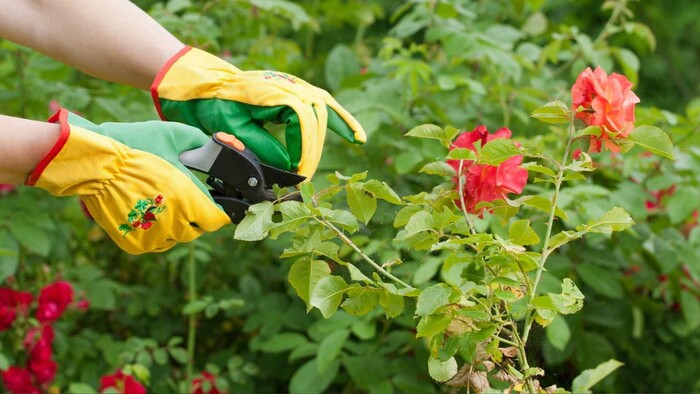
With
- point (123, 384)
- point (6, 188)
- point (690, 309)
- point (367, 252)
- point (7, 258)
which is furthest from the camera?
point (6, 188)

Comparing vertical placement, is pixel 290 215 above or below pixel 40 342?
above

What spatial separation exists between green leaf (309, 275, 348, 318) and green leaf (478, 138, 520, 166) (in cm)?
26

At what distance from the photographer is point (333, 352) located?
2.20 m

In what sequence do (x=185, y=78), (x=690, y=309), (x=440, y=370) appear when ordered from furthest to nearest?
(x=690, y=309) → (x=185, y=78) → (x=440, y=370)

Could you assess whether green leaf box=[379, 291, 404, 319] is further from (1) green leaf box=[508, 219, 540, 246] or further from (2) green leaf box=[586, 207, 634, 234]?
(2) green leaf box=[586, 207, 634, 234]

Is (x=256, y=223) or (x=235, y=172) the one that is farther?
(x=235, y=172)

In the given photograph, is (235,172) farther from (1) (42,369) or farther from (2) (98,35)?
(1) (42,369)

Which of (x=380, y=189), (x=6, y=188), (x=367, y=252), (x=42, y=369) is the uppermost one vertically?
(x=380, y=189)

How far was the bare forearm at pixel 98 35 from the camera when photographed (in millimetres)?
1634

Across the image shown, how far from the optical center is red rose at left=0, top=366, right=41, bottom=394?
91.5 inches

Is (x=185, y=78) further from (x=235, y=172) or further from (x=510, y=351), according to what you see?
(x=510, y=351)

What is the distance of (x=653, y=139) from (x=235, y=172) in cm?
60

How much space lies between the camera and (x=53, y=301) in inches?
94.0

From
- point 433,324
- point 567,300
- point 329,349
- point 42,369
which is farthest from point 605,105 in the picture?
point 42,369
